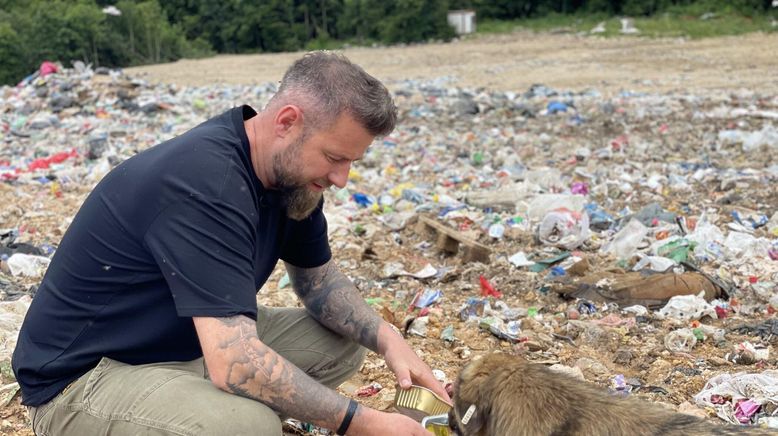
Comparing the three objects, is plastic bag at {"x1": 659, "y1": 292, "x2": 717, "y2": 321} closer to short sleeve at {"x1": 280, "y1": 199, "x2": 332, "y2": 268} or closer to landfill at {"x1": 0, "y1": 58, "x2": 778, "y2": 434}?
landfill at {"x1": 0, "y1": 58, "x2": 778, "y2": 434}

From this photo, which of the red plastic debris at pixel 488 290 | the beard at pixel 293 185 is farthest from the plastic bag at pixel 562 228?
the beard at pixel 293 185

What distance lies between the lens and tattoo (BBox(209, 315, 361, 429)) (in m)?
2.36

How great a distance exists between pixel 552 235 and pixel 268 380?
12.8 ft

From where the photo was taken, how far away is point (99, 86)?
15.1 meters

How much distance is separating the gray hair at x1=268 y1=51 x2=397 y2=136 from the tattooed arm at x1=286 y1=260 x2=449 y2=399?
31.9 inches

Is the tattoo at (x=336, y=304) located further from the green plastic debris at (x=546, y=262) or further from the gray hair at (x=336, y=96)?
the green plastic debris at (x=546, y=262)

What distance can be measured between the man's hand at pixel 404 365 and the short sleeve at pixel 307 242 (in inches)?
15.7

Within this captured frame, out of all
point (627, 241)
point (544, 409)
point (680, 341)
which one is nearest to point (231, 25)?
point (627, 241)

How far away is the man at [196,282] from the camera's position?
2.38 m

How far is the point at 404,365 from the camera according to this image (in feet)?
9.70

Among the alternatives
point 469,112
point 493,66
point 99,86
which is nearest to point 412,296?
point 469,112

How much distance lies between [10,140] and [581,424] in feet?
37.3

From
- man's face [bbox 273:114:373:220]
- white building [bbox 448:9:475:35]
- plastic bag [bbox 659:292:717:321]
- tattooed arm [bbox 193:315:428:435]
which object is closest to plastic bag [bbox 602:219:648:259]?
plastic bag [bbox 659:292:717:321]

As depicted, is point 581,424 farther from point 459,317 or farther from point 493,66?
point 493,66
